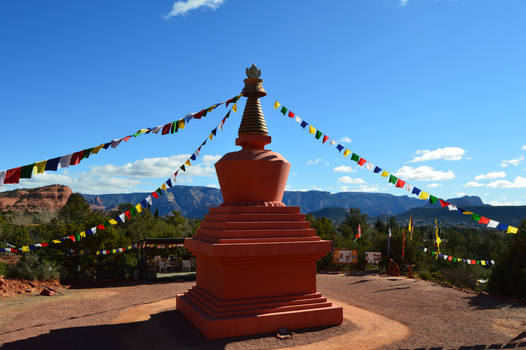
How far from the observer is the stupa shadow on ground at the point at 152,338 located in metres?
8.03

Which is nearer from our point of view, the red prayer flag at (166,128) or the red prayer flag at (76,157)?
the red prayer flag at (76,157)

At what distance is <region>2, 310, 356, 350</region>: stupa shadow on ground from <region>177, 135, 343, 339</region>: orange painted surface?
0.84 feet

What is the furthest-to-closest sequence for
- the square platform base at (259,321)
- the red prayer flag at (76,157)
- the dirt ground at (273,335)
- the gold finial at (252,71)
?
1. the gold finial at (252,71)
2. the red prayer flag at (76,157)
3. the square platform base at (259,321)
4. the dirt ground at (273,335)

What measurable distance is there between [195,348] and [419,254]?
1899 cm

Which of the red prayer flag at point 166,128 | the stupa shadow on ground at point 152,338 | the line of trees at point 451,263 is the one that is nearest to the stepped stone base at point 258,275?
the stupa shadow on ground at point 152,338

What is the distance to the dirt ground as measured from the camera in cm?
823

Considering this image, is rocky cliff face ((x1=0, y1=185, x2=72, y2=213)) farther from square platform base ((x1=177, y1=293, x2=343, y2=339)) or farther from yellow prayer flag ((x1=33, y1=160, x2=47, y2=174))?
square platform base ((x1=177, y1=293, x2=343, y2=339))

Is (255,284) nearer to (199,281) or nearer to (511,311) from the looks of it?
(199,281)

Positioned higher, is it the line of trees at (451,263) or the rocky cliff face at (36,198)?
the rocky cliff face at (36,198)

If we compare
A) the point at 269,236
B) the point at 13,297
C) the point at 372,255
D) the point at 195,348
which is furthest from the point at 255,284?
the point at 372,255

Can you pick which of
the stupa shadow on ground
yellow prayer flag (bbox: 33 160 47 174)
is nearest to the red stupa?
the stupa shadow on ground

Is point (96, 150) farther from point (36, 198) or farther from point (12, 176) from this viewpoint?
point (36, 198)

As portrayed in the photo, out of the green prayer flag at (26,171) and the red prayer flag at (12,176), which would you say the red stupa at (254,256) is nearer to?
the green prayer flag at (26,171)

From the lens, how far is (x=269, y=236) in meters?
9.28
